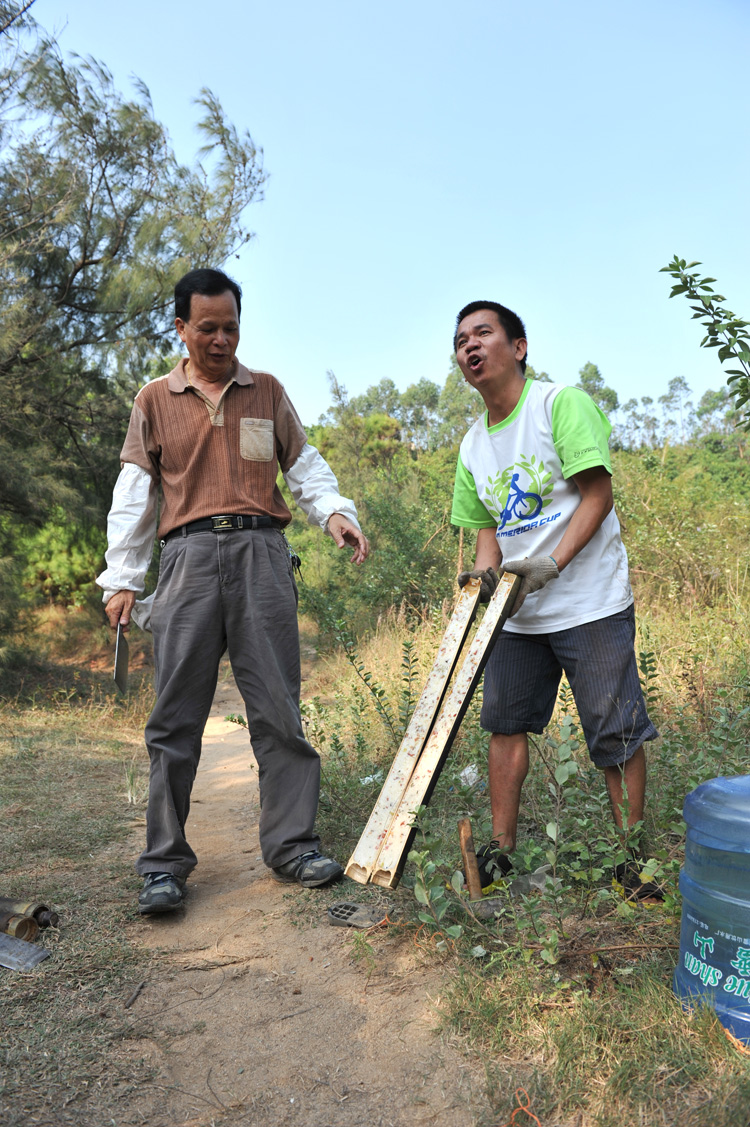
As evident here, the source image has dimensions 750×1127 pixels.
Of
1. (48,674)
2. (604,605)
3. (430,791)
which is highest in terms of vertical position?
(604,605)

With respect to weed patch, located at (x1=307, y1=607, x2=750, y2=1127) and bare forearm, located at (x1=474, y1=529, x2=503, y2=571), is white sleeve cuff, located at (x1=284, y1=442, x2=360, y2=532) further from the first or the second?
weed patch, located at (x1=307, y1=607, x2=750, y2=1127)

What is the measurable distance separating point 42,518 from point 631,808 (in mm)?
6891

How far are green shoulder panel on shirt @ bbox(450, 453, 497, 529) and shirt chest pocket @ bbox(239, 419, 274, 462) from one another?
0.75 meters

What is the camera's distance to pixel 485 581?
2.72 meters

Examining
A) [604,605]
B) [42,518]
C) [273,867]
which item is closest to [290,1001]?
[273,867]

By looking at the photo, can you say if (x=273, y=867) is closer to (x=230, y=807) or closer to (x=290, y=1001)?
(x=290, y=1001)

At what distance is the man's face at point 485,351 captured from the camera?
262cm

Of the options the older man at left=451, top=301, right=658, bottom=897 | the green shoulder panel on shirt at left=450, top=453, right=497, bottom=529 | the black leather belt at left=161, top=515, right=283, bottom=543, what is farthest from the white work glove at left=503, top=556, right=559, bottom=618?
the black leather belt at left=161, top=515, right=283, bottom=543

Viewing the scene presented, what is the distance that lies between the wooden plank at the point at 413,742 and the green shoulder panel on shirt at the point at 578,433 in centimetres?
49

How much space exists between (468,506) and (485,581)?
0.29m

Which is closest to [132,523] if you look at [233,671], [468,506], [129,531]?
[129,531]

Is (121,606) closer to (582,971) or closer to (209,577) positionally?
(209,577)

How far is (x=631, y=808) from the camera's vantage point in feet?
8.15

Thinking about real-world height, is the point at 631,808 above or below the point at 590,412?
below
